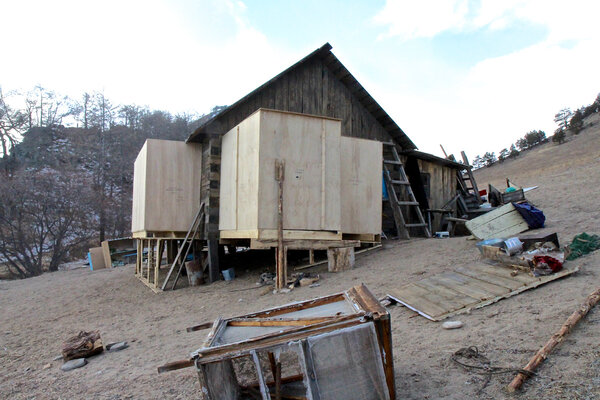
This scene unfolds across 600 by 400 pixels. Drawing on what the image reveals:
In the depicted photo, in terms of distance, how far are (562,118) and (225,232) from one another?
2136 inches

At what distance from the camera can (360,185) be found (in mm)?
9570

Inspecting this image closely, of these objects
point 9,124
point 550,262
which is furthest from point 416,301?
point 9,124

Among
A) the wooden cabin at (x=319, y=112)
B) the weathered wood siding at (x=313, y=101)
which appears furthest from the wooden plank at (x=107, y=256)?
the weathered wood siding at (x=313, y=101)

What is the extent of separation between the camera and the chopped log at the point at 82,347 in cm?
553

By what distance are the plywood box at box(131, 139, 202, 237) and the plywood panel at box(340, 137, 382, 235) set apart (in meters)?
4.27

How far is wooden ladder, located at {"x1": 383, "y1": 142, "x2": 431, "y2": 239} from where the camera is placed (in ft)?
39.2

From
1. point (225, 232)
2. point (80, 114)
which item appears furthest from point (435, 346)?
point (80, 114)

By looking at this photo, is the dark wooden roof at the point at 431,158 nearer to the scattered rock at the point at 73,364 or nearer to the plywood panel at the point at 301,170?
the plywood panel at the point at 301,170

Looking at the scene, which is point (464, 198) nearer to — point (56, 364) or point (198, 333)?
point (198, 333)

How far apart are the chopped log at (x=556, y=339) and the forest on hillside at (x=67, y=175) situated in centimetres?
2263

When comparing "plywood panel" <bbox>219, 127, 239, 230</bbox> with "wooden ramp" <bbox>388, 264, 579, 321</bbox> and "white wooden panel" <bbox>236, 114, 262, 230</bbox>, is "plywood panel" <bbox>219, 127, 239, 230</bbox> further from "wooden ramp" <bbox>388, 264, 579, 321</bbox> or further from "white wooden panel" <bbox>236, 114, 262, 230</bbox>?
"wooden ramp" <bbox>388, 264, 579, 321</bbox>

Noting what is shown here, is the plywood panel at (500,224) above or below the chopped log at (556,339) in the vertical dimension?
above

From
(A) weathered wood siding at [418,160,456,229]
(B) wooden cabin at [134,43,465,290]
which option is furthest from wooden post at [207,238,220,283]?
(A) weathered wood siding at [418,160,456,229]

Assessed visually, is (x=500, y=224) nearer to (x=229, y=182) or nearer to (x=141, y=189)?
(x=229, y=182)
